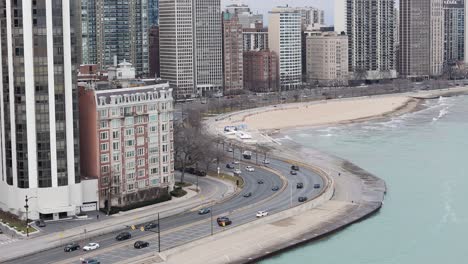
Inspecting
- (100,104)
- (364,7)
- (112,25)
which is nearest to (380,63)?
(364,7)

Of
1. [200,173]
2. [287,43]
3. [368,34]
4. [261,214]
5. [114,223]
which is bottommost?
[114,223]

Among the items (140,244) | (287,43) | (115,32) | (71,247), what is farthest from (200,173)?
(287,43)

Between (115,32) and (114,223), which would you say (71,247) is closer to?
(114,223)

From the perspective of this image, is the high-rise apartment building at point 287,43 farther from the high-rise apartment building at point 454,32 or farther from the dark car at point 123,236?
the dark car at point 123,236

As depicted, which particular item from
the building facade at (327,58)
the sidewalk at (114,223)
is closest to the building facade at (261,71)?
the building facade at (327,58)

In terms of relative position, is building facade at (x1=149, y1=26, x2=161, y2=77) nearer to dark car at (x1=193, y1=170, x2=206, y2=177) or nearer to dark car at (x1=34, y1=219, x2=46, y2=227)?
dark car at (x1=193, y1=170, x2=206, y2=177)

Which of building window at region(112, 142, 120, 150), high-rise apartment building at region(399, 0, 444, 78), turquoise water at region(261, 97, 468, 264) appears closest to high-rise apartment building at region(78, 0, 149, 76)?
turquoise water at region(261, 97, 468, 264)
